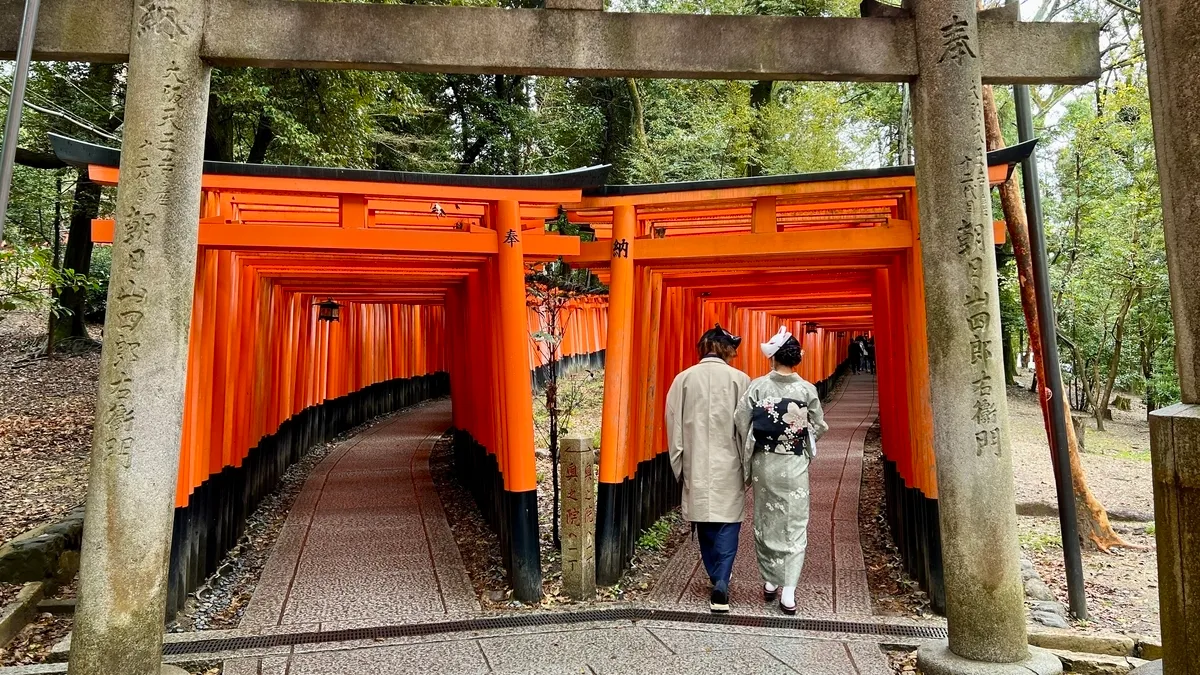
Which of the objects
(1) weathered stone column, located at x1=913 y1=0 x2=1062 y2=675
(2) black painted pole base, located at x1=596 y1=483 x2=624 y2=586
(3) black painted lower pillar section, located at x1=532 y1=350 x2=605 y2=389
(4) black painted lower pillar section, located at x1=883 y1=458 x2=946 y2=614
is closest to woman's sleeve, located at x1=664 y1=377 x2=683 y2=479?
(2) black painted pole base, located at x1=596 y1=483 x2=624 y2=586

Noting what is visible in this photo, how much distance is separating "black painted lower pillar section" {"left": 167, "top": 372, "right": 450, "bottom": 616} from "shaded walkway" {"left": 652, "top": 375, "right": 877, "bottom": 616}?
3.17 metres

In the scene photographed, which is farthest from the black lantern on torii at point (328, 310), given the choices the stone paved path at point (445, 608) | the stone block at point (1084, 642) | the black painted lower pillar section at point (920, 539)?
the stone block at point (1084, 642)

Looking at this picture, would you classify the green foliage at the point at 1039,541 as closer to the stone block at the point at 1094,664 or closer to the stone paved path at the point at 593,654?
the stone block at the point at 1094,664

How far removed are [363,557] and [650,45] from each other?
4.65m

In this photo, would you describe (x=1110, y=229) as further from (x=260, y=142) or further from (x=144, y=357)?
(x=144, y=357)

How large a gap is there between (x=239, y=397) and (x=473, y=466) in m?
2.75

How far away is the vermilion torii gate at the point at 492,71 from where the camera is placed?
3217 millimetres

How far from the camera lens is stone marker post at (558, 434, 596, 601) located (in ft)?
16.3

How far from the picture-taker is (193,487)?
5.04 m

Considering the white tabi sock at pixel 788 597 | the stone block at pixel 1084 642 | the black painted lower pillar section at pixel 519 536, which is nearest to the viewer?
the stone block at pixel 1084 642

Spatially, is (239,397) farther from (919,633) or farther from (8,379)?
(8,379)

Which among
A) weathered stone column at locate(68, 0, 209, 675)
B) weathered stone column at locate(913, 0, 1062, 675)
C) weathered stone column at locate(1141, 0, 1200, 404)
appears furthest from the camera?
weathered stone column at locate(913, 0, 1062, 675)

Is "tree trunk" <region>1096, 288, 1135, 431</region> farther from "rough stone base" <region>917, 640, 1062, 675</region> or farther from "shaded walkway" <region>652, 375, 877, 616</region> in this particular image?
"rough stone base" <region>917, 640, 1062, 675</region>

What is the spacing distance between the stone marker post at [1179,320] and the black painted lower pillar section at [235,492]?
4.86 m
